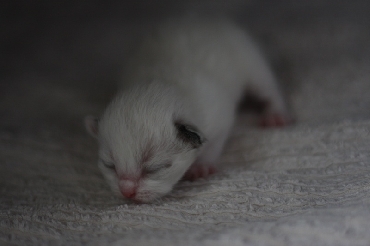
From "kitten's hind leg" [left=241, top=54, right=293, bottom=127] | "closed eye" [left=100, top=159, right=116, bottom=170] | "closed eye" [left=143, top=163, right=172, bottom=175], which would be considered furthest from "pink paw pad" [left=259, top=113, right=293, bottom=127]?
"closed eye" [left=100, top=159, right=116, bottom=170]

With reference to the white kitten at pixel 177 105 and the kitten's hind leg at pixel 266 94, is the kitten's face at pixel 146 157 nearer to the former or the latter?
the white kitten at pixel 177 105

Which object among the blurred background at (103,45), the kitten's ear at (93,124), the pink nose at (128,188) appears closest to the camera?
the pink nose at (128,188)

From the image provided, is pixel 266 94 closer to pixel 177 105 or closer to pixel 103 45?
pixel 177 105

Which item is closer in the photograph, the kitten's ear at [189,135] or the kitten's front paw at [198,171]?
the kitten's ear at [189,135]

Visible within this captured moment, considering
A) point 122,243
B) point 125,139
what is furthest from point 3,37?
point 122,243

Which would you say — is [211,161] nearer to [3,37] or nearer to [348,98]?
[348,98]

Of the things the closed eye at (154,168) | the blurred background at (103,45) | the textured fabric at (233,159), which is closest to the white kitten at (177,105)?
the closed eye at (154,168)

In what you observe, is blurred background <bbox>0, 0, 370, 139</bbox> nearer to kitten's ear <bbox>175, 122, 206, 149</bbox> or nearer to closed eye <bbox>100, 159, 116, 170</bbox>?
closed eye <bbox>100, 159, 116, 170</bbox>
